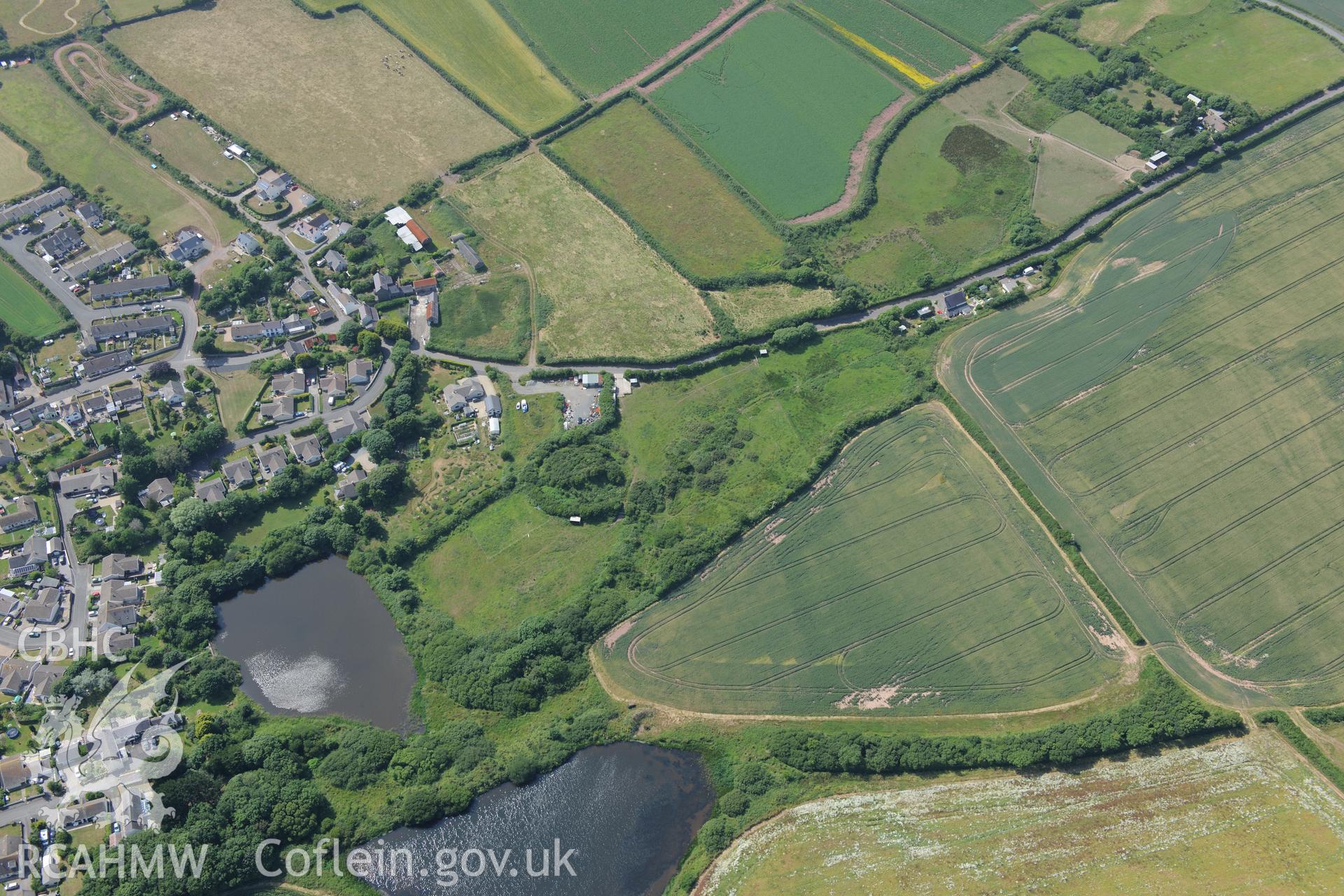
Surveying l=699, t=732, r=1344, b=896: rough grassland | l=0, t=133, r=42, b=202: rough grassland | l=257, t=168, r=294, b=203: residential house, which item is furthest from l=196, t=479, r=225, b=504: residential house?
l=699, t=732, r=1344, b=896: rough grassland

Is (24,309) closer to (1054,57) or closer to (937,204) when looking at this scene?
(937,204)

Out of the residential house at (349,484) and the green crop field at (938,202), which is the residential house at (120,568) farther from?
the green crop field at (938,202)

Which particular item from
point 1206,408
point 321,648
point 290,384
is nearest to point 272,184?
point 290,384

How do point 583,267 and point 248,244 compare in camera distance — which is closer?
point 248,244

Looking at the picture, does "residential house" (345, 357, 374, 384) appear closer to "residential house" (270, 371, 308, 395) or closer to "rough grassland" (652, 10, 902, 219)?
"residential house" (270, 371, 308, 395)

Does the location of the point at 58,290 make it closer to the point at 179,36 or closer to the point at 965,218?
the point at 179,36

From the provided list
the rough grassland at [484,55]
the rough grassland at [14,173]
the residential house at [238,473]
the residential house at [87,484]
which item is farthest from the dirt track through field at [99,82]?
the residential house at [238,473]
